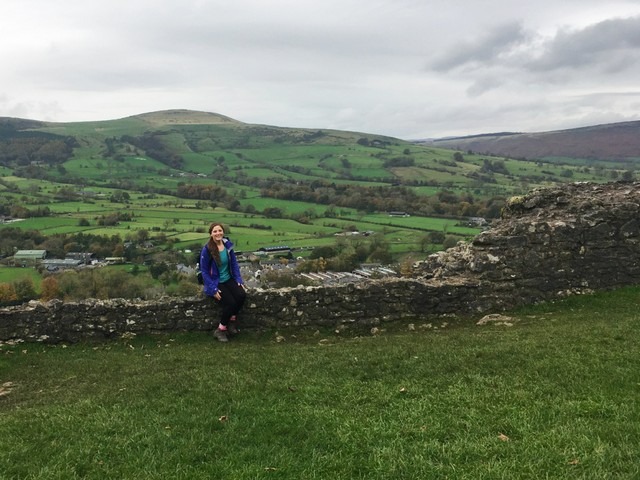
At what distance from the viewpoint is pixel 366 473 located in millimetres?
5508

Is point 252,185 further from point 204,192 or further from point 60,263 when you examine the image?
point 60,263

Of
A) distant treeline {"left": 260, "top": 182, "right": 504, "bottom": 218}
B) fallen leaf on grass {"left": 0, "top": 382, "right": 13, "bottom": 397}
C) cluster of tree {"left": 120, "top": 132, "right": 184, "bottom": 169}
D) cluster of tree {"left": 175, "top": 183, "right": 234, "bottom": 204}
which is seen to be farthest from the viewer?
cluster of tree {"left": 120, "top": 132, "right": 184, "bottom": 169}

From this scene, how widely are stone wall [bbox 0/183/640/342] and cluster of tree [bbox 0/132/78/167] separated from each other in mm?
146527

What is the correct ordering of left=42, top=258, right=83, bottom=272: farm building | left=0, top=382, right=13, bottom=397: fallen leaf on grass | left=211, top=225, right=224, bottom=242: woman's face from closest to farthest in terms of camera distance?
left=0, top=382, right=13, bottom=397: fallen leaf on grass, left=211, top=225, right=224, bottom=242: woman's face, left=42, top=258, right=83, bottom=272: farm building

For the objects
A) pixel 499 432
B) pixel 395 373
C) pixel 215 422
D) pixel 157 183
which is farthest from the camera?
pixel 157 183

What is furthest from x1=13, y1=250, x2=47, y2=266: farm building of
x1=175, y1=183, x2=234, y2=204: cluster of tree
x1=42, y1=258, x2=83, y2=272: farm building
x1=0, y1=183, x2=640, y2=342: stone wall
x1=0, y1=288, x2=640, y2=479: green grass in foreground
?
x1=0, y1=288, x2=640, y2=479: green grass in foreground

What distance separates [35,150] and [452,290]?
167665 millimetres

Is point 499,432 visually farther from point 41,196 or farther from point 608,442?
point 41,196

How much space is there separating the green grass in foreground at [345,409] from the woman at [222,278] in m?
1.16

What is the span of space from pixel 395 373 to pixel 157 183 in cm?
11506

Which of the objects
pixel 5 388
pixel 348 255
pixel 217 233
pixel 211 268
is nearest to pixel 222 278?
pixel 211 268

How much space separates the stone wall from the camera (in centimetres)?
1320

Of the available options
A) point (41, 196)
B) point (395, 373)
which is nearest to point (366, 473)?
point (395, 373)

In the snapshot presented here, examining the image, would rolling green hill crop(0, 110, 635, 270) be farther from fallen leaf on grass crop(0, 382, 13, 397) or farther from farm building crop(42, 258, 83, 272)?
fallen leaf on grass crop(0, 382, 13, 397)
